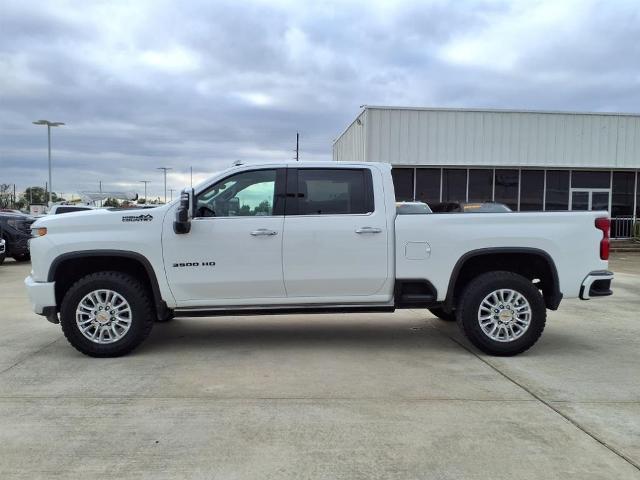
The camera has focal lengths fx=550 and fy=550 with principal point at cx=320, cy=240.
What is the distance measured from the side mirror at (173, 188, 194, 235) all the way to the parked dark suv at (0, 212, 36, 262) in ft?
41.6

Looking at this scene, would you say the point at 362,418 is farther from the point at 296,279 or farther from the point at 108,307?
the point at 108,307

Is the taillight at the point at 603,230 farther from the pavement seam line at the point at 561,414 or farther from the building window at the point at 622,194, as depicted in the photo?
the building window at the point at 622,194

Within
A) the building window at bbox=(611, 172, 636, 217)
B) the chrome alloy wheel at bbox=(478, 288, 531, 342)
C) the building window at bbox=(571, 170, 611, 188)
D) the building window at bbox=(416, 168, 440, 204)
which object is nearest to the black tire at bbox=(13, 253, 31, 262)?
the building window at bbox=(416, 168, 440, 204)

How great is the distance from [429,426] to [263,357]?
2.27 metres

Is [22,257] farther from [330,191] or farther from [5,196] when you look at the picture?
[5,196]

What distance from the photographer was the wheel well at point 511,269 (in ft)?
18.9

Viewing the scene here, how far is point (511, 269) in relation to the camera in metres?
6.18

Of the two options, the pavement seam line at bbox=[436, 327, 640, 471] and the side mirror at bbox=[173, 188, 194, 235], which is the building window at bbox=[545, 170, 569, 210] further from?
the side mirror at bbox=[173, 188, 194, 235]

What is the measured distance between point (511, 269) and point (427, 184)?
1678 centimetres

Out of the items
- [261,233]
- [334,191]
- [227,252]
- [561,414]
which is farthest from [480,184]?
[561,414]

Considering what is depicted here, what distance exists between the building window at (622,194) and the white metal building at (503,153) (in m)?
0.24

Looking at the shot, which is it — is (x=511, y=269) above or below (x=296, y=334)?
above

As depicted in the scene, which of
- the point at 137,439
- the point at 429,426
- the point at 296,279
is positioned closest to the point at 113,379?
the point at 137,439

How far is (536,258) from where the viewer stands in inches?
231
